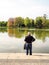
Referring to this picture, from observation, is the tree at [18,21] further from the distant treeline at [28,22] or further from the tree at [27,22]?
the tree at [27,22]

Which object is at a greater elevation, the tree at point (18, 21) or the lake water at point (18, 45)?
the lake water at point (18, 45)

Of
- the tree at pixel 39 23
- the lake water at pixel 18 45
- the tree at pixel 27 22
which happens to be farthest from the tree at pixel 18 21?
the lake water at pixel 18 45

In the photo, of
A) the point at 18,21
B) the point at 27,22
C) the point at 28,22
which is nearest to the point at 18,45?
the point at 28,22

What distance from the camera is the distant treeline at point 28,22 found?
88250mm

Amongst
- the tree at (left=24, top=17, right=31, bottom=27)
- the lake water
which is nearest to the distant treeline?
the tree at (left=24, top=17, right=31, bottom=27)

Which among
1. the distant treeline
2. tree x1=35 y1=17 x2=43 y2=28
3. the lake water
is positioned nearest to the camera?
the lake water

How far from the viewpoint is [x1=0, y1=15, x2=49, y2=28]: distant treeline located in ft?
290

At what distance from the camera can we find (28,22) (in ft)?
309

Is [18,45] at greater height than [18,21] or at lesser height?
greater

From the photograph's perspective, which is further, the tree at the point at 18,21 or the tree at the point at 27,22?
the tree at the point at 18,21

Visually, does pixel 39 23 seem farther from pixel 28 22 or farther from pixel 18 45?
pixel 18 45

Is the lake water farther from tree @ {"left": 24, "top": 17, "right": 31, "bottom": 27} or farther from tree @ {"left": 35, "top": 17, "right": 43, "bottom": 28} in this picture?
tree @ {"left": 24, "top": 17, "right": 31, "bottom": 27}

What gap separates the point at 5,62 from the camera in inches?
411

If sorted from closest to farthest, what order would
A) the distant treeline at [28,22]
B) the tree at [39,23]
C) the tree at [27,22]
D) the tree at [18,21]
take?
the tree at [39,23] → the distant treeline at [28,22] → the tree at [27,22] → the tree at [18,21]
